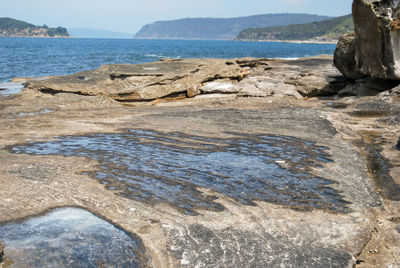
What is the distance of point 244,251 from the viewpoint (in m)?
4.17

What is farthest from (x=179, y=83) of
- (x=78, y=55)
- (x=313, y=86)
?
(x=78, y=55)

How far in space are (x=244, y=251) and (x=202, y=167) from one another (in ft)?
9.75

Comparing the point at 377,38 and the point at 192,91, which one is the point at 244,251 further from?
the point at 192,91

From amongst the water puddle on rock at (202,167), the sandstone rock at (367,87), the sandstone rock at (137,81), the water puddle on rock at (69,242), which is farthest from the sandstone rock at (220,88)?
the water puddle on rock at (69,242)

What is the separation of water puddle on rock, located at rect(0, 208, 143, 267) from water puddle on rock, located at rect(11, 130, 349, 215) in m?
0.93

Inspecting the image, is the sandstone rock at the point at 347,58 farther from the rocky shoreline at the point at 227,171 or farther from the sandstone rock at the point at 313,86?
the sandstone rock at the point at 313,86

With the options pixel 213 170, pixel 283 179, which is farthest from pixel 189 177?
pixel 283 179

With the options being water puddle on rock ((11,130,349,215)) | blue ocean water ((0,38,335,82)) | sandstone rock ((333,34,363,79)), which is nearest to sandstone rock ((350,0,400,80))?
sandstone rock ((333,34,363,79))

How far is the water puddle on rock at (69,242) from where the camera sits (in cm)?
400

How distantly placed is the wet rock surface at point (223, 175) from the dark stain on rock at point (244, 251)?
0.7 inches

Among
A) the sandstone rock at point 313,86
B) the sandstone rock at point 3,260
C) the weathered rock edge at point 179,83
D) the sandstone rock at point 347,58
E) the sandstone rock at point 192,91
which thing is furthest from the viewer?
the sandstone rock at point 192,91

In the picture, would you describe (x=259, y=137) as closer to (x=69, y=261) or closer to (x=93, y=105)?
(x=69, y=261)

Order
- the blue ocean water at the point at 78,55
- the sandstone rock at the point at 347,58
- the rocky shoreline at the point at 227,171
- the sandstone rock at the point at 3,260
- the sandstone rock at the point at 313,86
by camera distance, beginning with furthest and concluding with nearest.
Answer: the blue ocean water at the point at 78,55, the sandstone rock at the point at 313,86, the sandstone rock at the point at 347,58, the rocky shoreline at the point at 227,171, the sandstone rock at the point at 3,260

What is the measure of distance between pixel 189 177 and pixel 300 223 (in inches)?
86.7
